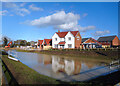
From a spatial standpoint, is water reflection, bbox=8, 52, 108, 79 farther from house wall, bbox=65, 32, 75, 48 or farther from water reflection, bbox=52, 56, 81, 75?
house wall, bbox=65, 32, 75, 48

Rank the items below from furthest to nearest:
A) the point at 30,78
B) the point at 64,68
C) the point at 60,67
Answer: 1. the point at 60,67
2. the point at 64,68
3. the point at 30,78

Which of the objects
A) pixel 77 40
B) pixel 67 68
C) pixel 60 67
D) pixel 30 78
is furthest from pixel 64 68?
pixel 77 40

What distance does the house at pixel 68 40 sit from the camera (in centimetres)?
3622

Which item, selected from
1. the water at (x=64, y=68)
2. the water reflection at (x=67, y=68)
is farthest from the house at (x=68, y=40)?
the water reflection at (x=67, y=68)

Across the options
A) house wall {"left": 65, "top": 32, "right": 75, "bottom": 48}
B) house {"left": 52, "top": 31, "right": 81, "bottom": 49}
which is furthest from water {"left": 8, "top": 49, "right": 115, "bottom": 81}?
house {"left": 52, "top": 31, "right": 81, "bottom": 49}

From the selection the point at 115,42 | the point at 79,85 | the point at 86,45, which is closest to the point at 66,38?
the point at 86,45

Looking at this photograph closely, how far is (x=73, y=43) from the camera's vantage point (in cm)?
3606

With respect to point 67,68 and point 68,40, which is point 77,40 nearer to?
point 68,40

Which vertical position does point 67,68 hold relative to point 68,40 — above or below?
below

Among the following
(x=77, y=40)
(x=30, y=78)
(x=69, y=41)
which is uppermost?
(x=77, y=40)

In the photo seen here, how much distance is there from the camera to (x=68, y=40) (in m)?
37.0

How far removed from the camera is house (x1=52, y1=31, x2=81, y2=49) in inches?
1426

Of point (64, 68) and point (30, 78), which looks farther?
point (64, 68)

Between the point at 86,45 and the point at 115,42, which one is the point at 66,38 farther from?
the point at 115,42
